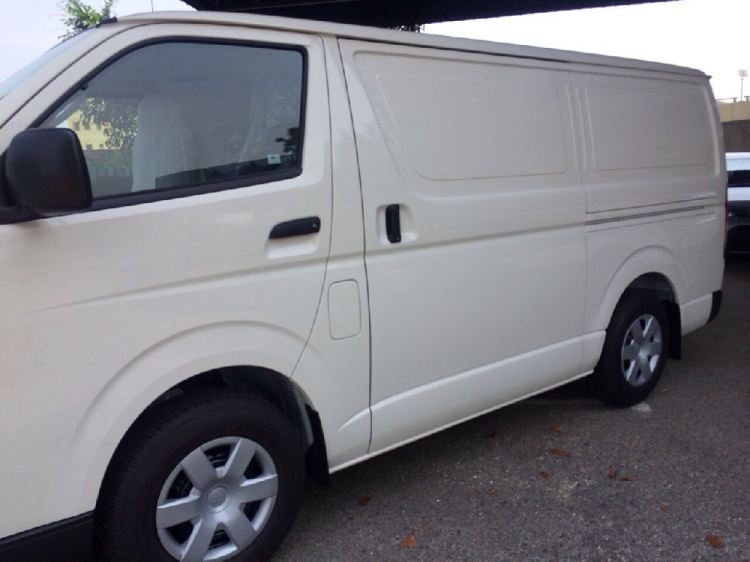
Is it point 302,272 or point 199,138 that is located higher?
point 199,138

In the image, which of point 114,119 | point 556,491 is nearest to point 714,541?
point 556,491

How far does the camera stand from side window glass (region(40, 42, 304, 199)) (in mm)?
2209

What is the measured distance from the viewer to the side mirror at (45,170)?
1.84m

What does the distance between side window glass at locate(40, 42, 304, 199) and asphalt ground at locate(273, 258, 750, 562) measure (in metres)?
1.63

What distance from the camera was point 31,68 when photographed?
2.31 meters

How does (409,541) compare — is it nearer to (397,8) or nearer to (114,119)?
(114,119)

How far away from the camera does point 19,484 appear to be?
2.03 metres

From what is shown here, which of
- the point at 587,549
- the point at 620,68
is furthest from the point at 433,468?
the point at 620,68

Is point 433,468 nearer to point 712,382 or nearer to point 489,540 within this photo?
point 489,540

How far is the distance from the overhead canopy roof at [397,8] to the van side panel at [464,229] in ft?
24.5

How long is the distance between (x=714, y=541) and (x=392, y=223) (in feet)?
6.22

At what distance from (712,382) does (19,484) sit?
4351 millimetres

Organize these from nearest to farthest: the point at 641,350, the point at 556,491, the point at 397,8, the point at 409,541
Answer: the point at 409,541 < the point at 556,491 < the point at 641,350 < the point at 397,8

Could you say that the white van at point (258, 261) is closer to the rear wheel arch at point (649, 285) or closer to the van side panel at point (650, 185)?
the van side panel at point (650, 185)
